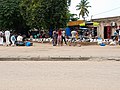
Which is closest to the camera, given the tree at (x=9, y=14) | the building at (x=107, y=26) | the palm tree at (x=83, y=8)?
the building at (x=107, y=26)

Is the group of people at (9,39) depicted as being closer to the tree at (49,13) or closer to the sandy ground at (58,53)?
the sandy ground at (58,53)

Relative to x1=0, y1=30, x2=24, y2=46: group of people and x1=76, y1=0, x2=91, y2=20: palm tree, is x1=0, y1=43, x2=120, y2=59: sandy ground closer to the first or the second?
x1=0, y1=30, x2=24, y2=46: group of people

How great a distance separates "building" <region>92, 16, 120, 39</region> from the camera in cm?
4367

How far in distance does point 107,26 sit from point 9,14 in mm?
16367

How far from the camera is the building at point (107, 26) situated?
143 ft

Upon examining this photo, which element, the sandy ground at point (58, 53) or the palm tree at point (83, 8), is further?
the palm tree at point (83, 8)

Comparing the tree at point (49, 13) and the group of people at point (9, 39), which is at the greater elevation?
the tree at point (49, 13)

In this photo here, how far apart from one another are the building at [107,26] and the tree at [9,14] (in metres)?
13.4

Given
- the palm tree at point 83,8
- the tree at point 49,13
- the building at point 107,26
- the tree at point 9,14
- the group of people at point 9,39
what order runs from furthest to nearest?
the palm tree at point 83,8, the tree at point 9,14, the building at point 107,26, the tree at point 49,13, the group of people at point 9,39

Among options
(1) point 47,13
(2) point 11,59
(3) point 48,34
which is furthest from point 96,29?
(2) point 11,59
